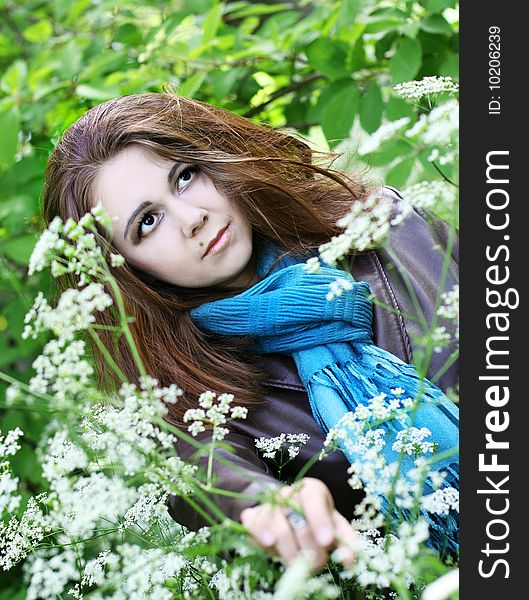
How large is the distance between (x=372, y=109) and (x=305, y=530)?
3.22ft

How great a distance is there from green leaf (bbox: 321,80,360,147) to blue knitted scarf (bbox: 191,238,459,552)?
411 mm

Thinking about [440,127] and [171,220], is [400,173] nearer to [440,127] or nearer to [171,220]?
[171,220]

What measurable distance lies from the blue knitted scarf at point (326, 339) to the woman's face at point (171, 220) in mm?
51

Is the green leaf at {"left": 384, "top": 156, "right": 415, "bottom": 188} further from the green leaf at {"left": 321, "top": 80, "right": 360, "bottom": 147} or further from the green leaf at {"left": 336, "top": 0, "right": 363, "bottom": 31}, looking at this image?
the green leaf at {"left": 336, "top": 0, "right": 363, "bottom": 31}

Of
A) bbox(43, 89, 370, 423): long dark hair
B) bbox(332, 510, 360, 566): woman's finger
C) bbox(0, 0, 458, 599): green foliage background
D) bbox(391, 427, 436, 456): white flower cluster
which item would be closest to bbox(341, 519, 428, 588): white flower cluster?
bbox(332, 510, 360, 566): woman's finger

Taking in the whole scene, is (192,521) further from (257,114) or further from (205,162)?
A: (257,114)

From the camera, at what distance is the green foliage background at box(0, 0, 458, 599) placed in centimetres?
137

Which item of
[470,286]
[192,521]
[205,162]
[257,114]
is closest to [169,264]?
[205,162]

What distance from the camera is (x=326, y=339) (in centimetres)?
99

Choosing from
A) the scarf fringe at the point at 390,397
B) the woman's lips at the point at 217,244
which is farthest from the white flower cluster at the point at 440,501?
the woman's lips at the point at 217,244

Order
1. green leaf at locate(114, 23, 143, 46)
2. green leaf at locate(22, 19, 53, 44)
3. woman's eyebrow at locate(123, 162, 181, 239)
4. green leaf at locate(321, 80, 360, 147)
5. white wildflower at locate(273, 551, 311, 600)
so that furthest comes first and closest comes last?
green leaf at locate(22, 19, 53, 44) → green leaf at locate(114, 23, 143, 46) → green leaf at locate(321, 80, 360, 147) → woman's eyebrow at locate(123, 162, 181, 239) → white wildflower at locate(273, 551, 311, 600)

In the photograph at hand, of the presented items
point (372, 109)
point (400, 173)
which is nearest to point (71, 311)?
point (400, 173)

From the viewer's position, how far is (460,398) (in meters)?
0.64

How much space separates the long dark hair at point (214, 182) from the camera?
3.42 ft
